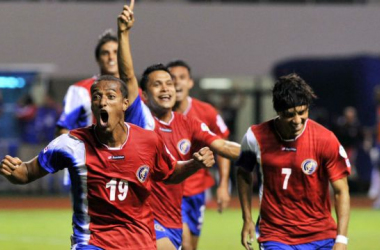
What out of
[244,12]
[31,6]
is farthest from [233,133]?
[31,6]

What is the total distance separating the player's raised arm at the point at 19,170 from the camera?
636 cm

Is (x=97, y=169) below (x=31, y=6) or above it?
below

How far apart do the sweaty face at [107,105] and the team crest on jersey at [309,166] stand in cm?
147

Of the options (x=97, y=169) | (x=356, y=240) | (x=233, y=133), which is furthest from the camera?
(x=233, y=133)

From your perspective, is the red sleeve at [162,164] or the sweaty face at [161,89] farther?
the sweaty face at [161,89]

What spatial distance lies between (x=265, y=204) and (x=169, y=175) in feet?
2.72

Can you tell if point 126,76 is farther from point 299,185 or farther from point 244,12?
point 244,12

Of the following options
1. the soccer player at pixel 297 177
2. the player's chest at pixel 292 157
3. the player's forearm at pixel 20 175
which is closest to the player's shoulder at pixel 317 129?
the soccer player at pixel 297 177

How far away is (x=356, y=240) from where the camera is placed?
1421 cm

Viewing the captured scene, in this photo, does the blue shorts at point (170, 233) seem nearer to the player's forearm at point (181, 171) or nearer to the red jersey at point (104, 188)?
the player's forearm at point (181, 171)

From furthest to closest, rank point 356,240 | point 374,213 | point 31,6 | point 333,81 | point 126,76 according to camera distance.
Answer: point 31,6, point 333,81, point 374,213, point 356,240, point 126,76

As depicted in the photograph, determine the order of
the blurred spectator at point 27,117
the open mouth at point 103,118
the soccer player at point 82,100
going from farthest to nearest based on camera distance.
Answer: the blurred spectator at point 27,117 < the soccer player at point 82,100 < the open mouth at point 103,118

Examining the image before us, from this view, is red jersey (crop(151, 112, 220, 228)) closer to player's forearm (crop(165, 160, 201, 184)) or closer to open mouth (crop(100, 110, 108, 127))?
player's forearm (crop(165, 160, 201, 184))

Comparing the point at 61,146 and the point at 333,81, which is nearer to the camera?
the point at 61,146
